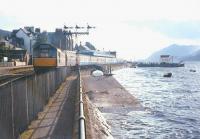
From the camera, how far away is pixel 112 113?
111ft

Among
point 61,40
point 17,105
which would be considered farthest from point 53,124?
point 61,40

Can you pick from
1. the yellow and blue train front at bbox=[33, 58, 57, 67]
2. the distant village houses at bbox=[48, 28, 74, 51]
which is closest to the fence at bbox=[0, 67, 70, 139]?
the yellow and blue train front at bbox=[33, 58, 57, 67]

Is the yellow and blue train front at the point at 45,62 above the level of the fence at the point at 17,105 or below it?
above

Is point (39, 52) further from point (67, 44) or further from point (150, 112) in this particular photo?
point (67, 44)

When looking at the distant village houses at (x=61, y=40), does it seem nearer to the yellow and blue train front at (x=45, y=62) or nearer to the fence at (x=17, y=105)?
the yellow and blue train front at (x=45, y=62)

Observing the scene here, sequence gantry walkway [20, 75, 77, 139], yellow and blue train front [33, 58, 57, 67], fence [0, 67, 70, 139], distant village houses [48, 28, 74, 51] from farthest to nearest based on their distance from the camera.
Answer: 1. distant village houses [48, 28, 74, 51]
2. yellow and blue train front [33, 58, 57, 67]
3. gantry walkway [20, 75, 77, 139]
4. fence [0, 67, 70, 139]

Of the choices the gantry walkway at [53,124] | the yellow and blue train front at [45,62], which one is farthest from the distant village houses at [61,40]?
the gantry walkway at [53,124]

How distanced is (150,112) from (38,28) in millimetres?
101608

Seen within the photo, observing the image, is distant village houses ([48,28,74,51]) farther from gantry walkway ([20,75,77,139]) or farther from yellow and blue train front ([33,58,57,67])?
gantry walkway ([20,75,77,139])

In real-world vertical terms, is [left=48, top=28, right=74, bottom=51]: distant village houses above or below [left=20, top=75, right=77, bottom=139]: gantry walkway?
above

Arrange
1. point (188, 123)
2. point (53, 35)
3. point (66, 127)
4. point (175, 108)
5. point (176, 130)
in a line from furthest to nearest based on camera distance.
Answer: point (53, 35), point (175, 108), point (188, 123), point (176, 130), point (66, 127)

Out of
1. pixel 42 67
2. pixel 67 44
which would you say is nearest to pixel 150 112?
pixel 42 67

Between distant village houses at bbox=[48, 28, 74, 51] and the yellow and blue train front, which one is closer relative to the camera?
the yellow and blue train front

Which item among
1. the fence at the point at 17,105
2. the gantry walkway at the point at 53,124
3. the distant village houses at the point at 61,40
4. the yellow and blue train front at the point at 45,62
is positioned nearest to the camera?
the fence at the point at 17,105
